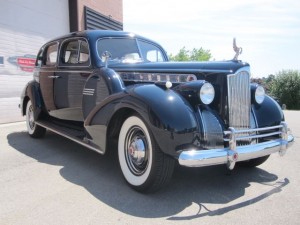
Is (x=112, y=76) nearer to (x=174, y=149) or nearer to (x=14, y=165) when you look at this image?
(x=174, y=149)

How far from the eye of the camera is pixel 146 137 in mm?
3416

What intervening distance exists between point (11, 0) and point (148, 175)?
8200 millimetres

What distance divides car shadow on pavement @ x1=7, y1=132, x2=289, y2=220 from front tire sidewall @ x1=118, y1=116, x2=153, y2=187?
0.39 feet

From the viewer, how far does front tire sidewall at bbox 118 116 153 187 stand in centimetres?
333

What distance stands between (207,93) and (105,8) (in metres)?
12.6


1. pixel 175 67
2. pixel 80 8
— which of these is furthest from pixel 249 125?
pixel 80 8

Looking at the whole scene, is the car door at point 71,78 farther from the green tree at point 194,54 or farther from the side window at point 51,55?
the green tree at point 194,54

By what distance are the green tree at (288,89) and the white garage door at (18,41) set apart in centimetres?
2271

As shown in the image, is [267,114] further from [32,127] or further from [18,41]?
[18,41]

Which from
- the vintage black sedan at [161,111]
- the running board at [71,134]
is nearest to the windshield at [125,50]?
the vintage black sedan at [161,111]

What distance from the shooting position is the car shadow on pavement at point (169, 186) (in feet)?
10.2

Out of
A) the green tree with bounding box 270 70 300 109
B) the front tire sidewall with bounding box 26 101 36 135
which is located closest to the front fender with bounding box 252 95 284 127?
the front tire sidewall with bounding box 26 101 36 135

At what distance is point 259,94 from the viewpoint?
13.6 ft

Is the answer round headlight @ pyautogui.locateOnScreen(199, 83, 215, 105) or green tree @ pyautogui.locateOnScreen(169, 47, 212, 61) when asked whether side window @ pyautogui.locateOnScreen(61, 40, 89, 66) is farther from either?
green tree @ pyautogui.locateOnScreen(169, 47, 212, 61)
